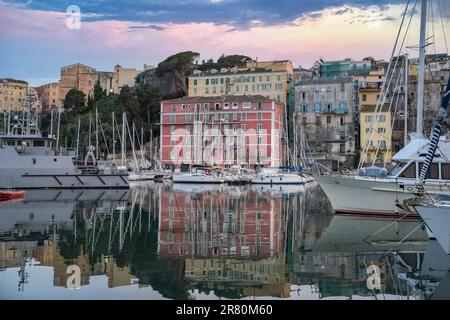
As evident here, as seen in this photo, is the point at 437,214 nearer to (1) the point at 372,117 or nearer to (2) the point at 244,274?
(2) the point at 244,274

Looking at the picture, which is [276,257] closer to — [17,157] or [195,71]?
[17,157]

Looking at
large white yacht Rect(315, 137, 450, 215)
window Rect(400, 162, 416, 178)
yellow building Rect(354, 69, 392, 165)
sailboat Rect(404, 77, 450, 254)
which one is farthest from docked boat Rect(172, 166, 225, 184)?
sailboat Rect(404, 77, 450, 254)

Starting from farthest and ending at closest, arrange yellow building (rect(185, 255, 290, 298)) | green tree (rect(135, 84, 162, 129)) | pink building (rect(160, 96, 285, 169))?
1. green tree (rect(135, 84, 162, 129))
2. pink building (rect(160, 96, 285, 169))
3. yellow building (rect(185, 255, 290, 298))

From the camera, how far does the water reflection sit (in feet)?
32.5

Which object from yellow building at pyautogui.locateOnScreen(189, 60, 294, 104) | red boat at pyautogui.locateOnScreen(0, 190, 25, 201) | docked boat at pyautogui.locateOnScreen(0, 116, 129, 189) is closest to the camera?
red boat at pyautogui.locateOnScreen(0, 190, 25, 201)

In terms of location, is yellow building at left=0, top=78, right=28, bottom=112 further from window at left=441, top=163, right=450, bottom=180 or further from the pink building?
window at left=441, top=163, right=450, bottom=180

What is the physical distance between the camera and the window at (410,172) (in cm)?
2233

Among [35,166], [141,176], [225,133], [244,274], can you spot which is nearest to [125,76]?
[225,133]

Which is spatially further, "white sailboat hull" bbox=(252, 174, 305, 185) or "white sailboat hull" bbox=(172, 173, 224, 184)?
"white sailboat hull" bbox=(172, 173, 224, 184)

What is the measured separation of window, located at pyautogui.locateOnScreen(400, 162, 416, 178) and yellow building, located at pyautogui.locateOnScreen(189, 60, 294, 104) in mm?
50172

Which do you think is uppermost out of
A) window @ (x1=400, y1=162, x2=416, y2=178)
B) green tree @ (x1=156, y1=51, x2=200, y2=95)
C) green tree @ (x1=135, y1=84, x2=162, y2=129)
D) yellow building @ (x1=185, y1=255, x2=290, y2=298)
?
green tree @ (x1=156, y1=51, x2=200, y2=95)

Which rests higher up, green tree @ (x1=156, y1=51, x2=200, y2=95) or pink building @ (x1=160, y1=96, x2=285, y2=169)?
green tree @ (x1=156, y1=51, x2=200, y2=95)

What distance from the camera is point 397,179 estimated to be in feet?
73.6
